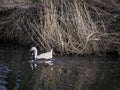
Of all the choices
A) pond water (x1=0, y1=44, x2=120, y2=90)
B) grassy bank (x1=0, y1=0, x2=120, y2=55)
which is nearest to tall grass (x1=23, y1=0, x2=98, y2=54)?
grassy bank (x1=0, y1=0, x2=120, y2=55)

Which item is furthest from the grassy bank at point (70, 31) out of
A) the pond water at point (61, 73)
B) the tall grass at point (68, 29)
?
the pond water at point (61, 73)

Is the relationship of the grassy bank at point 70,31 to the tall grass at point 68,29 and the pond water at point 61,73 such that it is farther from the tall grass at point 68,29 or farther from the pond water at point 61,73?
the pond water at point 61,73

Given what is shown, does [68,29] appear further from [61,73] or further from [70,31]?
[61,73]

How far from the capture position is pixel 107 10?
18516 millimetres

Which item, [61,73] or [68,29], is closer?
[61,73]

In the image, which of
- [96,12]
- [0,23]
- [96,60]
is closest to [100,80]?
[96,60]

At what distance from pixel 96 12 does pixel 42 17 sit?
2.45 metres

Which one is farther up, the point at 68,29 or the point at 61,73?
the point at 68,29

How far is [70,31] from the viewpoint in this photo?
1680 centimetres

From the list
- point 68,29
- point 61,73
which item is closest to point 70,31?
point 68,29

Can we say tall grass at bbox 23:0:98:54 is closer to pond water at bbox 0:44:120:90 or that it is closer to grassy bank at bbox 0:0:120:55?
grassy bank at bbox 0:0:120:55

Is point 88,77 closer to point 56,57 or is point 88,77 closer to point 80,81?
point 80,81

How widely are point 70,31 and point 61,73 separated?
4084mm

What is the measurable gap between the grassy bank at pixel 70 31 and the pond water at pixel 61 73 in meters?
0.73
